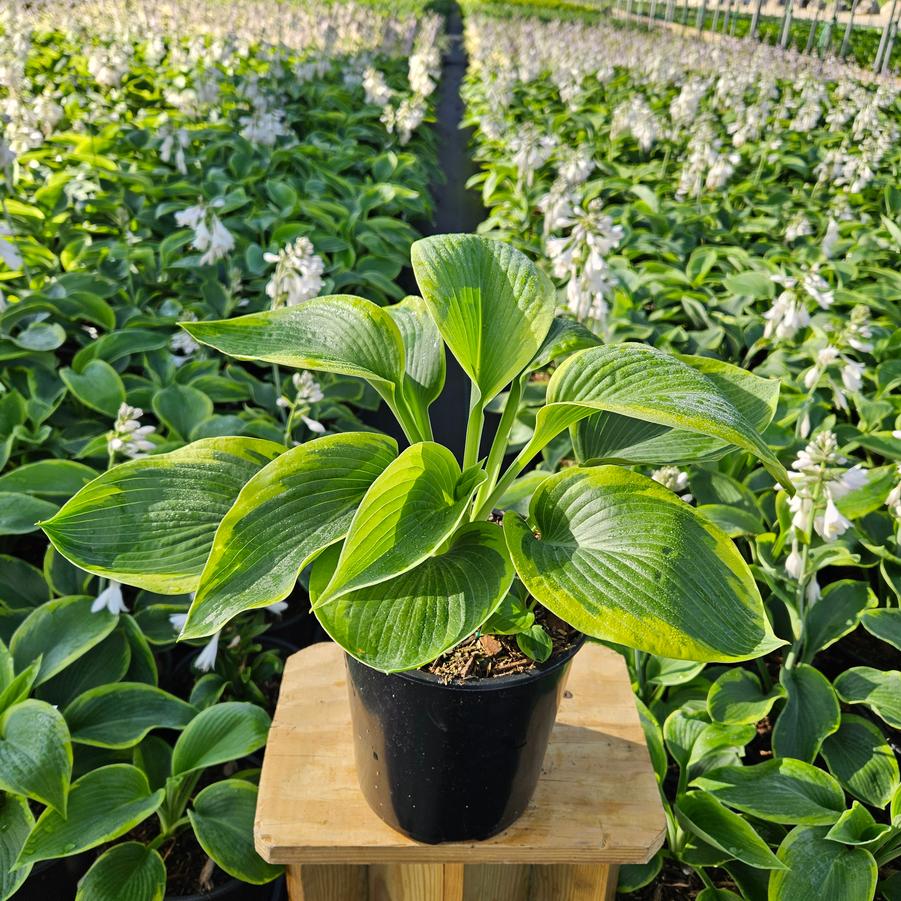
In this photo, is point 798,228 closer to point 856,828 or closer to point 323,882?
point 856,828

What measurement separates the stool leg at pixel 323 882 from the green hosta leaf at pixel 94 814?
32 cm

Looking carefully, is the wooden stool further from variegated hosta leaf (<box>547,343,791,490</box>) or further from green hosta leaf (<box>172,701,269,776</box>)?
variegated hosta leaf (<box>547,343,791,490</box>)

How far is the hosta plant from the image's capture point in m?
0.74

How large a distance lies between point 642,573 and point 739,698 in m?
1.19

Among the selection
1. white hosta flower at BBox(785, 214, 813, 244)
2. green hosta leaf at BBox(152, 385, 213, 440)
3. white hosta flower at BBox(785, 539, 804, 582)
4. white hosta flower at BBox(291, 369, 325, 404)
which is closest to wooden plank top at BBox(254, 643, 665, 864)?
white hosta flower at BBox(785, 539, 804, 582)

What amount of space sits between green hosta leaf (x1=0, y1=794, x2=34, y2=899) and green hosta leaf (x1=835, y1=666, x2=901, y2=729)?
1592 millimetres

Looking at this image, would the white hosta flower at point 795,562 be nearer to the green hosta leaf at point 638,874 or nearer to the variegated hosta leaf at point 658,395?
the green hosta leaf at point 638,874

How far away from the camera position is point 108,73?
199 inches

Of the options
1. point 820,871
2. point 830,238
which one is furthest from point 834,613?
point 830,238

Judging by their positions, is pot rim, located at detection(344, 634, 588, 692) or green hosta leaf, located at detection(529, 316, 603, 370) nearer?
pot rim, located at detection(344, 634, 588, 692)

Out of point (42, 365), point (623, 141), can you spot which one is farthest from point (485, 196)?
point (42, 365)

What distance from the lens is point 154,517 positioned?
848 mm

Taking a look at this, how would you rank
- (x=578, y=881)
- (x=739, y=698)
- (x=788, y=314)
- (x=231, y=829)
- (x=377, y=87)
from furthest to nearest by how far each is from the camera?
(x=377, y=87) < (x=788, y=314) < (x=739, y=698) < (x=231, y=829) < (x=578, y=881)

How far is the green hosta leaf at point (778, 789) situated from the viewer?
1.43 meters
